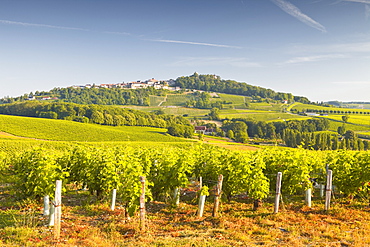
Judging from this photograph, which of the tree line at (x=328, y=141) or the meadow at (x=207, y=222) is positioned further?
the tree line at (x=328, y=141)

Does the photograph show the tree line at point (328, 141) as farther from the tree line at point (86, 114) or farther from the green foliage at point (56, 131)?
the green foliage at point (56, 131)

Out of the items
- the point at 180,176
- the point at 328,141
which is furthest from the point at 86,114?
the point at 180,176

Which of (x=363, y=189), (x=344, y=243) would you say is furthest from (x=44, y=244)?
(x=363, y=189)

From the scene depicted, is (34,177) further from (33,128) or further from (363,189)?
(33,128)

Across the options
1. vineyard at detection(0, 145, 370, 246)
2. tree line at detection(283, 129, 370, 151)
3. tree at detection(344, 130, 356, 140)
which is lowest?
tree line at detection(283, 129, 370, 151)

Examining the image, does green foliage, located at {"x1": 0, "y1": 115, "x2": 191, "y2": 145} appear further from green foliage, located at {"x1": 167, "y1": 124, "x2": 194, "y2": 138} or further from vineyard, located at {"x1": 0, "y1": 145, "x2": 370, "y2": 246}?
vineyard, located at {"x1": 0, "y1": 145, "x2": 370, "y2": 246}

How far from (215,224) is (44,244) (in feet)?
20.4

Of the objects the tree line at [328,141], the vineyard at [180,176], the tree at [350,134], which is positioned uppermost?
the vineyard at [180,176]

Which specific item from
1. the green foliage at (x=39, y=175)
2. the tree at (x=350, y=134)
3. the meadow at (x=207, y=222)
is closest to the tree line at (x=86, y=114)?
the tree at (x=350, y=134)

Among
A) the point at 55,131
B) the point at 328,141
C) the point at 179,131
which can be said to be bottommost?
the point at 328,141

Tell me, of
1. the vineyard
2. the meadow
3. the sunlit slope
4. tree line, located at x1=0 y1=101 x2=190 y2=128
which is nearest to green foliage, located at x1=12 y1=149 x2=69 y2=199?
the vineyard

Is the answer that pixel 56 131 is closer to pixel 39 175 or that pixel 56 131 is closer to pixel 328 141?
pixel 39 175

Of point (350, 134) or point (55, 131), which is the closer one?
point (55, 131)

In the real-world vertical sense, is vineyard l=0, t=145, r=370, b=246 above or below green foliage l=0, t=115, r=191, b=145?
above
